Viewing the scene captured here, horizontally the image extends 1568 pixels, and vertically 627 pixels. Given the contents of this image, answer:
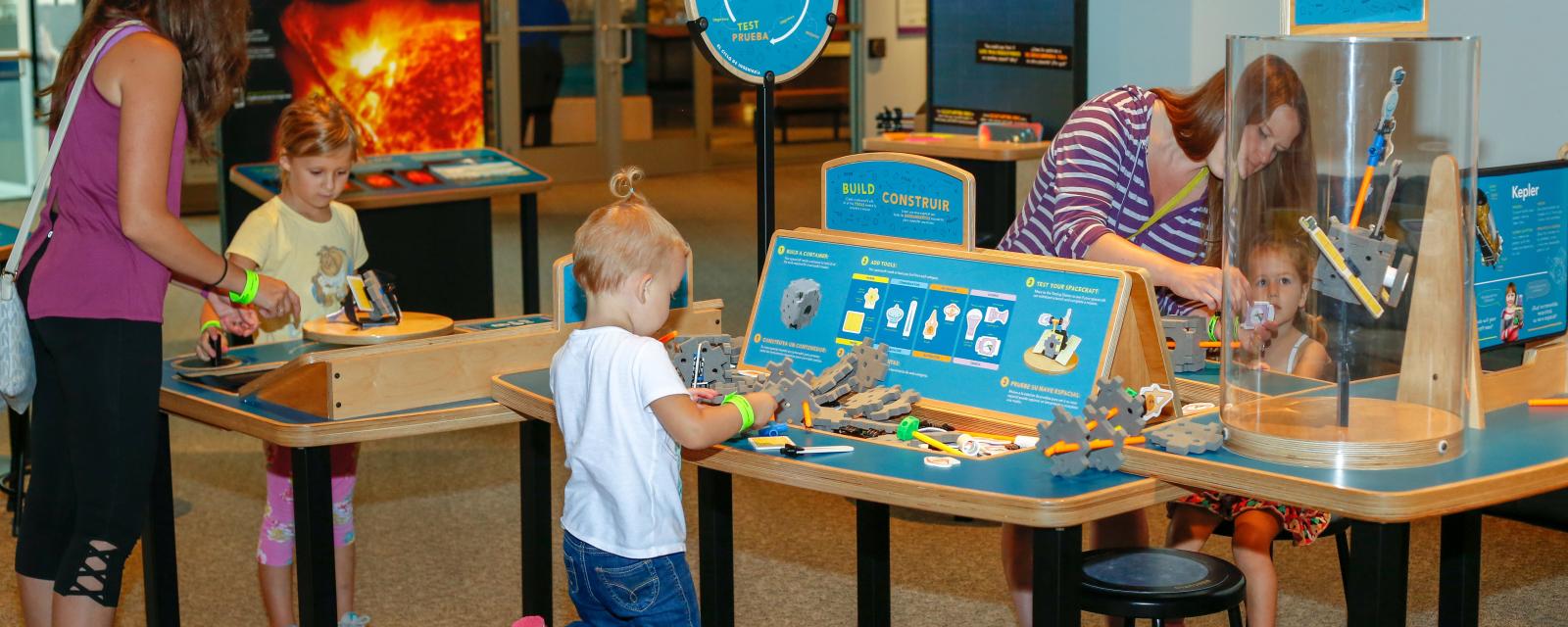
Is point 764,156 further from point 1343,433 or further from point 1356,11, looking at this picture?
point 1356,11

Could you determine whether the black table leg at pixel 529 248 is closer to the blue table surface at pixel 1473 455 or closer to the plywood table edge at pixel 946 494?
the plywood table edge at pixel 946 494

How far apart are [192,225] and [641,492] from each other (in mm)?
8413

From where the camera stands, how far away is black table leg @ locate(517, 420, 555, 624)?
3.18 meters

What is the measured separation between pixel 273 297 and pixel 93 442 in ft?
1.29

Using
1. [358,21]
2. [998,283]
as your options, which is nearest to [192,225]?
[358,21]

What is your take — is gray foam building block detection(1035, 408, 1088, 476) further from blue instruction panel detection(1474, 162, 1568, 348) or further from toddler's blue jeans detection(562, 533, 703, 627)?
blue instruction panel detection(1474, 162, 1568, 348)

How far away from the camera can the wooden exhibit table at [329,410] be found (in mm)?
2904

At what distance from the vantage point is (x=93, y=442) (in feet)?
9.04

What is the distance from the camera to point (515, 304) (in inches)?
309

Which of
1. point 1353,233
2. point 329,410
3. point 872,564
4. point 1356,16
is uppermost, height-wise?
point 1356,16

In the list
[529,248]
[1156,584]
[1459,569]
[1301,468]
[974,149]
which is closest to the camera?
[1301,468]

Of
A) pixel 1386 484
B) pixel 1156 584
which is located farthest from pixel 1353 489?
pixel 1156 584

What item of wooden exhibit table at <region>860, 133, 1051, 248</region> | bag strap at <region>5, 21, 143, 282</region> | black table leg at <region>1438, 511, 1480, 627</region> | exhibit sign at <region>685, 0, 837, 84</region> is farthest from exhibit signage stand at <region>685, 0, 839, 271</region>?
wooden exhibit table at <region>860, 133, 1051, 248</region>

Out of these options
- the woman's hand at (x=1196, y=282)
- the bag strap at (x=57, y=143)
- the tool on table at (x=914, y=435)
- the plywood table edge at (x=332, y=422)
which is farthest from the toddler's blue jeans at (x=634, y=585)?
the bag strap at (x=57, y=143)
